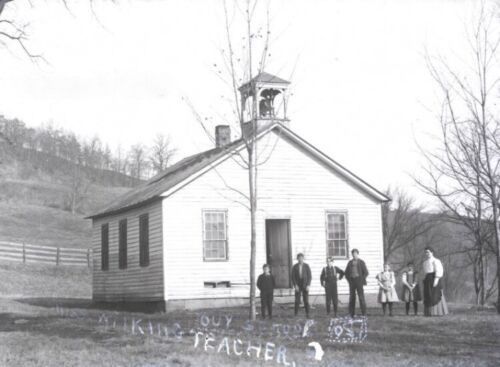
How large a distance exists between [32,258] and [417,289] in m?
31.1

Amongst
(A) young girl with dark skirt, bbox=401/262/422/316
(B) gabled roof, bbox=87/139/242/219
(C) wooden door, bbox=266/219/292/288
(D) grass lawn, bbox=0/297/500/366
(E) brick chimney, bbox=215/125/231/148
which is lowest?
(D) grass lawn, bbox=0/297/500/366

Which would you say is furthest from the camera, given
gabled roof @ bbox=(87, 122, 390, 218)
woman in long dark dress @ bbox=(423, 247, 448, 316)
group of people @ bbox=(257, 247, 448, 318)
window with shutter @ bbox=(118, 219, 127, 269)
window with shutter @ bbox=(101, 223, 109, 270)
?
window with shutter @ bbox=(101, 223, 109, 270)

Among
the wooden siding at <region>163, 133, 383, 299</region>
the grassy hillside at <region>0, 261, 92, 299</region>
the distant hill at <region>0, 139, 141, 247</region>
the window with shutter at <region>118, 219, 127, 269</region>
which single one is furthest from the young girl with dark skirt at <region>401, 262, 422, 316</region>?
the distant hill at <region>0, 139, 141, 247</region>

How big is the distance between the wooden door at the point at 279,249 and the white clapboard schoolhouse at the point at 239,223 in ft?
0.12

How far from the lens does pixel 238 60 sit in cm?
1739

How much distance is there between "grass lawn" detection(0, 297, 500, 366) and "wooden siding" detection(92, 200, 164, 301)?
4.12 m

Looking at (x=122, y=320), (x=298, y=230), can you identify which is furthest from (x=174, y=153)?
(x=122, y=320)

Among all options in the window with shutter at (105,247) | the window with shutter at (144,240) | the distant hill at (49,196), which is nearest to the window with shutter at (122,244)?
the window with shutter at (105,247)

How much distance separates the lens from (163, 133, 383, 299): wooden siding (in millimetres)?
22656

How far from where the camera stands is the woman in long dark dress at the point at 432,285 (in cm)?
1834

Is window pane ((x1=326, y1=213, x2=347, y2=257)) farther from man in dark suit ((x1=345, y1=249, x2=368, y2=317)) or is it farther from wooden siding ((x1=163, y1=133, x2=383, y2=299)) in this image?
man in dark suit ((x1=345, y1=249, x2=368, y2=317))

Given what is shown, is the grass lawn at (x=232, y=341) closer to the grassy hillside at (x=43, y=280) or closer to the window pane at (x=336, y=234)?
the window pane at (x=336, y=234)

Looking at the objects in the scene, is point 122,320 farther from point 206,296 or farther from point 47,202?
point 47,202

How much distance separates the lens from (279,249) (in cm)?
2556
